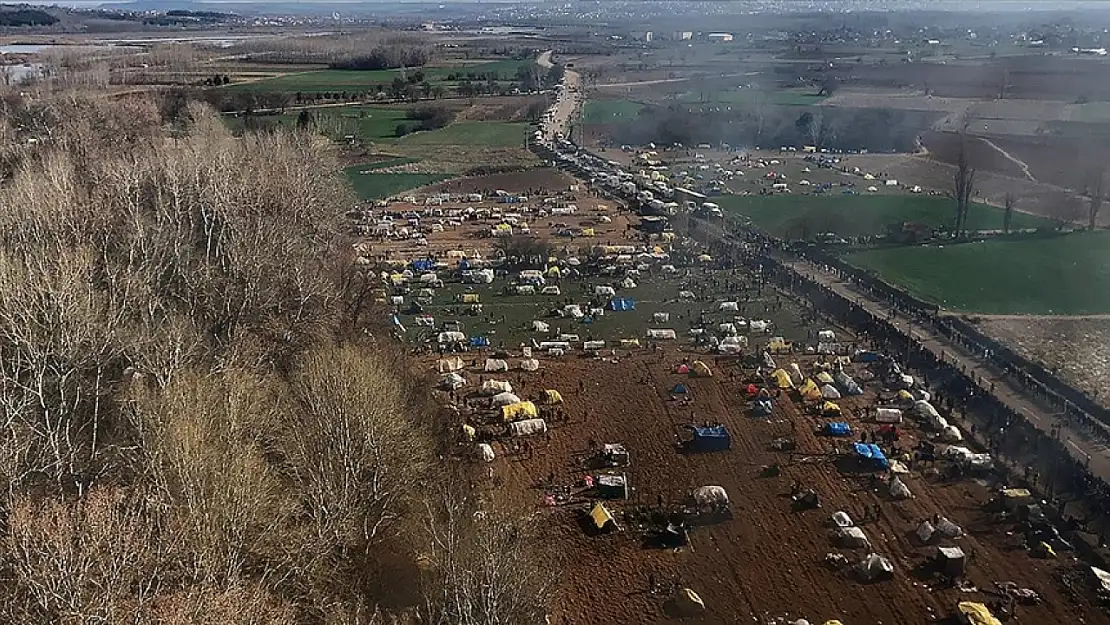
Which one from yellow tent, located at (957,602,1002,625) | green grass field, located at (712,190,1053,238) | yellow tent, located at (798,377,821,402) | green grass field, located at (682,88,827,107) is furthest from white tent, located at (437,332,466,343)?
green grass field, located at (682,88,827,107)

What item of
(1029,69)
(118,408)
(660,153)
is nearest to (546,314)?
(118,408)

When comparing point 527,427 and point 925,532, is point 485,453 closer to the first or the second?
point 527,427

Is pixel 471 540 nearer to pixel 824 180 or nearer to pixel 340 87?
pixel 824 180

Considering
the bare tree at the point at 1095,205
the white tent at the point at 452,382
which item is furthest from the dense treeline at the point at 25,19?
the bare tree at the point at 1095,205

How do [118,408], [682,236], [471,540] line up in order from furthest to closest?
[682,236] < [118,408] < [471,540]

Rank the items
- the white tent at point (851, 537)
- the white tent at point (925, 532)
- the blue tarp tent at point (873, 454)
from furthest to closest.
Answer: the blue tarp tent at point (873, 454)
the white tent at point (925, 532)
the white tent at point (851, 537)

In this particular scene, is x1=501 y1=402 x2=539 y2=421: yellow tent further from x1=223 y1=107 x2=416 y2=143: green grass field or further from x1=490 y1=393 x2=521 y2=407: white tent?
x1=223 y1=107 x2=416 y2=143: green grass field

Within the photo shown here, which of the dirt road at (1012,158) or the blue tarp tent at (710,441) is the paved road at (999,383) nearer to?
the blue tarp tent at (710,441)
